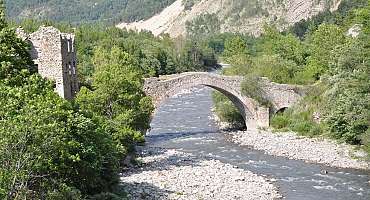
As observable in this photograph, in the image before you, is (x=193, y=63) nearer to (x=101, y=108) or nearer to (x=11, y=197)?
(x=101, y=108)

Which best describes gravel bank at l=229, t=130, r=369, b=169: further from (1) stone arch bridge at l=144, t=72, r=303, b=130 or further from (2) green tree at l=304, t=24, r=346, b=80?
(2) green tree at l=304, t=24, r=346, b=80

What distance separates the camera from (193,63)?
104m

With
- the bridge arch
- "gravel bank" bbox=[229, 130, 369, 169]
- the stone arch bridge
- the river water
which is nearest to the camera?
the river water

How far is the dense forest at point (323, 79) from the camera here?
Answer: 36406 millimetres

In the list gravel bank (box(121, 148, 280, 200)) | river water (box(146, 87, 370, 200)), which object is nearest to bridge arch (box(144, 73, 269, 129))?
river water (box(146, 87, 370, 200))

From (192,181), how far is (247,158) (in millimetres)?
8106

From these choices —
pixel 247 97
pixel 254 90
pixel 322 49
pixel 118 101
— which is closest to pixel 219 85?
pixel 247 97

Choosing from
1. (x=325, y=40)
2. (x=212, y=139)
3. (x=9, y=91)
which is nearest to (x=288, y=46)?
(x=325, y=40)

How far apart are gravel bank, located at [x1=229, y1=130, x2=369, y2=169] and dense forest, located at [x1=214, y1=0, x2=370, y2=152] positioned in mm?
924

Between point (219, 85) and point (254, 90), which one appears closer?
point (219, 85)

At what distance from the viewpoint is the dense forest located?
36406 mm

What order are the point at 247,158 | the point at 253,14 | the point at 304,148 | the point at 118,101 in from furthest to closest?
the point at 253,14, the point at 304,148, the point at 247,158, the point at 118,101

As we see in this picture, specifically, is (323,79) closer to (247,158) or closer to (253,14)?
(247,158)

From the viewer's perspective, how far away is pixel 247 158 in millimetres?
38344
